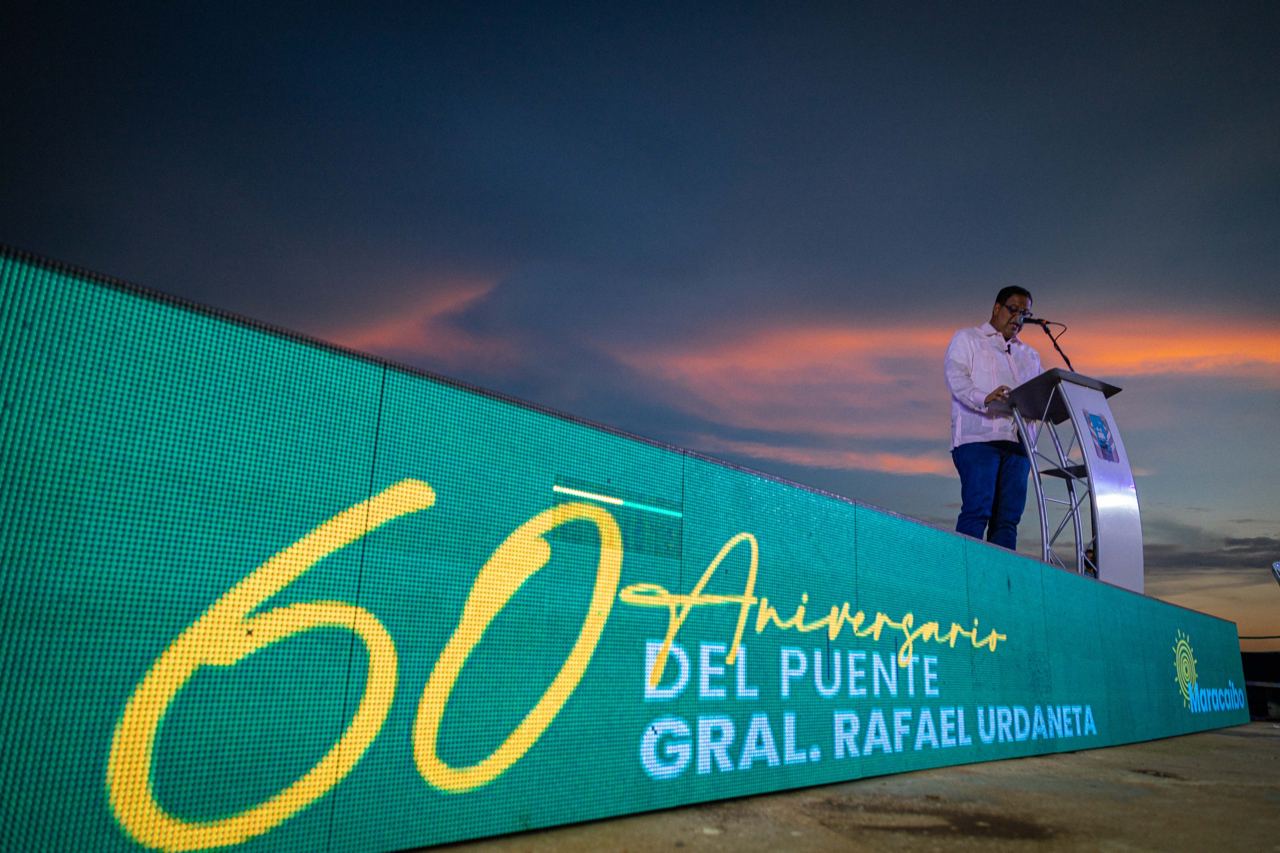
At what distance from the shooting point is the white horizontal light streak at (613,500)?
365cm

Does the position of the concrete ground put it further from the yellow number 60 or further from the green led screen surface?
the yellow number 60

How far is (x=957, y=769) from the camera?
18.4ft

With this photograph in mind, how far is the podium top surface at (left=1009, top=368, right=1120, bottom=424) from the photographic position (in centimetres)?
796

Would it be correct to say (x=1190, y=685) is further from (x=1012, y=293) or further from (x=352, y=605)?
(x=352, y=605)

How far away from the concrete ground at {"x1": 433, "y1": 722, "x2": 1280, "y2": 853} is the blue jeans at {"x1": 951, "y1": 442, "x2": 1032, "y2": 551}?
107 inches

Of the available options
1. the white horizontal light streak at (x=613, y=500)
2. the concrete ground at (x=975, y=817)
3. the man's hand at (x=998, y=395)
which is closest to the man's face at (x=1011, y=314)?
the man's hand at (x=998, y=395)

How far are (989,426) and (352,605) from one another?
724 cm

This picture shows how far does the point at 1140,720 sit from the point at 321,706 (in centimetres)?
952

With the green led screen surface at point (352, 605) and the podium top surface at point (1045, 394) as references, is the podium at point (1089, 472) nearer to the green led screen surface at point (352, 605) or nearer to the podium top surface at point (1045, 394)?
the podium top surface at point (1045, 394)

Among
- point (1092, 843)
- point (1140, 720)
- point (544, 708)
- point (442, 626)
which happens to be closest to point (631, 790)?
point (544, 708)

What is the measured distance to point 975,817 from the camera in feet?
12.2

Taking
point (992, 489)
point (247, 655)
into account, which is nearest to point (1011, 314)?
point (992, 489)

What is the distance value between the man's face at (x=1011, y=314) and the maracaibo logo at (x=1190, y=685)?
528 centimetres

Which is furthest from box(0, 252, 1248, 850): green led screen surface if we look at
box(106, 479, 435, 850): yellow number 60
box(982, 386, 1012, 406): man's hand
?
box(982, 386, 1012, 406): man's hand
